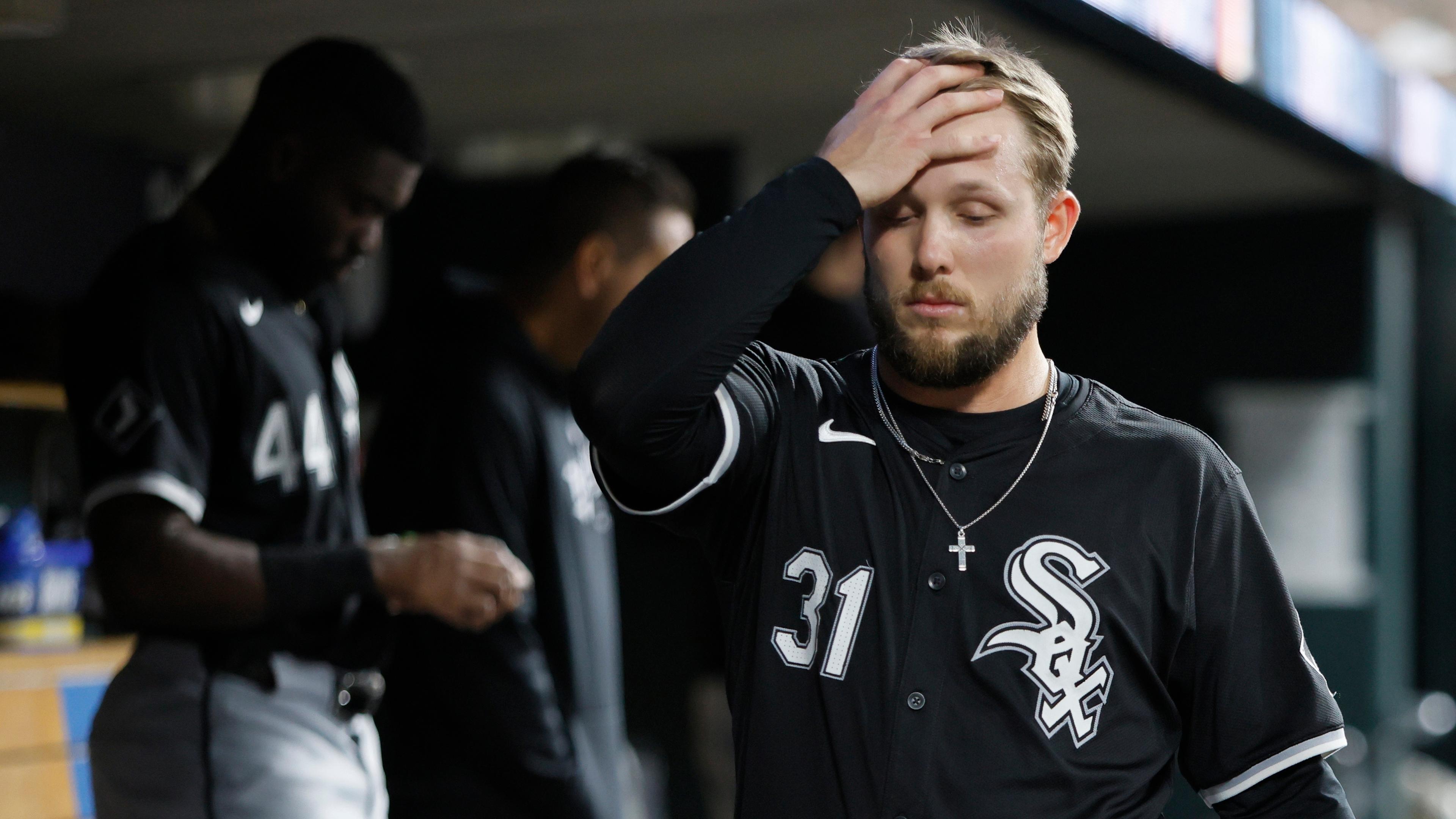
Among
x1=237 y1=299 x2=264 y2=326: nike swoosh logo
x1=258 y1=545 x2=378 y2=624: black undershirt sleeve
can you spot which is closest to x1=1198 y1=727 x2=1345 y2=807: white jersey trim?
x1=258 y1=545 x2=378 y2=624: black undershirt sleeve

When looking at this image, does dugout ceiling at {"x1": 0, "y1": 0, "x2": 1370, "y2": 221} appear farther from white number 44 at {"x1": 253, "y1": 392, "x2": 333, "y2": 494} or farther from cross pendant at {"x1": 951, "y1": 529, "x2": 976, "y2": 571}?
cross pendant at {"x1": 951, "y1": 529, "x2": 976, "y2": 571}

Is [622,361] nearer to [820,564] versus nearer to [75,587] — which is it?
[820,564]

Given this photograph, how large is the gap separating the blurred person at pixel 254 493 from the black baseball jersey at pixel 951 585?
72 cm

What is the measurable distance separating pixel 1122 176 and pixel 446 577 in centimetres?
424

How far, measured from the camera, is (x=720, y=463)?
1446 mm

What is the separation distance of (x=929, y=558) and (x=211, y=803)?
43.3 inches

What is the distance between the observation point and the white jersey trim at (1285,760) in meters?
1.45

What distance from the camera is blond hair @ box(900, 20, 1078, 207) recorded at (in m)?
1.46

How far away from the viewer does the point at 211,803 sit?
1984mm

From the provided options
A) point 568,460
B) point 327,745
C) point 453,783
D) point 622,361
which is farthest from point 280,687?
point 622,361

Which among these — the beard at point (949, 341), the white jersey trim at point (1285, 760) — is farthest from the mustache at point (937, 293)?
the white jersey trim at point (1285, 760)

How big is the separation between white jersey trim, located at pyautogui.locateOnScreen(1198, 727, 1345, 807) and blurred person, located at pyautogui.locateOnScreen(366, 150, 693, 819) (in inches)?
51.8

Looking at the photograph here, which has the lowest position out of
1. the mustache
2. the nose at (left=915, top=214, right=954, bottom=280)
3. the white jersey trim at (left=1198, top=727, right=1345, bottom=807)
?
the white jersey trim at (left=1198, top=727, right=1345, bottom=807)

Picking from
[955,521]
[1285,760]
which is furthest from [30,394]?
[1285,760]
